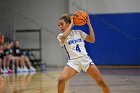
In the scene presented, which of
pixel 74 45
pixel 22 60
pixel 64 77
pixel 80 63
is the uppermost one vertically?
pixel 74 45

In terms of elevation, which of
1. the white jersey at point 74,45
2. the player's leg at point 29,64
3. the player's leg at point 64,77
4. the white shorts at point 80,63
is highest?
the white jersey at point 74,45

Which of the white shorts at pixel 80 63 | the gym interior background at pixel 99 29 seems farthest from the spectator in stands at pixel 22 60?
the white shorts at pixel 80 63

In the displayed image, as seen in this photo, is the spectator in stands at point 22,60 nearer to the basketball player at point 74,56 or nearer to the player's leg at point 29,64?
the player's leg at point 29,64

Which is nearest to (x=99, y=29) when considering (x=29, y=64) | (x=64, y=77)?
(x=29, y=64)

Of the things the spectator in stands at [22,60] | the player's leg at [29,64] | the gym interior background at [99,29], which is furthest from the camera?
the gym interior background at [99,29]

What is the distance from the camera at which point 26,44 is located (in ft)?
62.0

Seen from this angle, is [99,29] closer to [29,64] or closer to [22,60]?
[29,64]

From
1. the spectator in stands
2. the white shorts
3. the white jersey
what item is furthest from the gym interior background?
the white shorts

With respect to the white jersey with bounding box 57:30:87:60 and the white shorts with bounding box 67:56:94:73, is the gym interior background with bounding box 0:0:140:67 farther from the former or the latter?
the white shorts with bounding box 67:56:94:73

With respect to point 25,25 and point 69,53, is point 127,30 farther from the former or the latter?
point 69,53

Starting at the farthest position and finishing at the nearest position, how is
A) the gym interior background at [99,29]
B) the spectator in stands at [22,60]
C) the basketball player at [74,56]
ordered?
1. the gym interior background at [99,29]
2. the spectator in stands at [22,60]
3. the basketball player at [74,56]

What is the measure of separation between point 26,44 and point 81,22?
1269 cm

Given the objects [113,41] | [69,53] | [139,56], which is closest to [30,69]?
[113,41]

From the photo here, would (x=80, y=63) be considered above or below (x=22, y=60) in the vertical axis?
above
